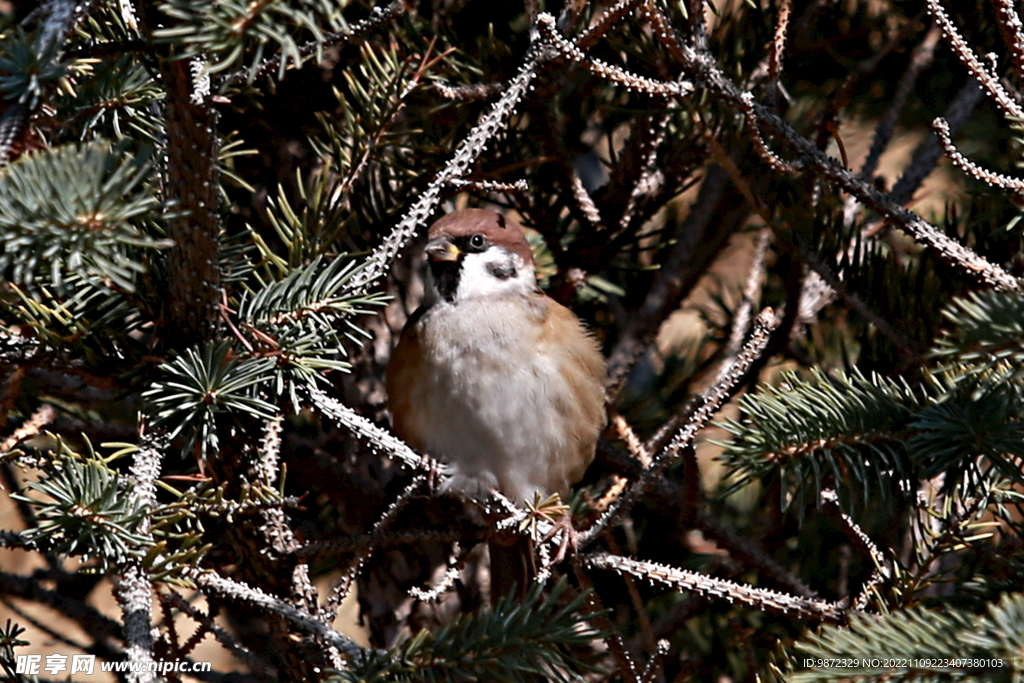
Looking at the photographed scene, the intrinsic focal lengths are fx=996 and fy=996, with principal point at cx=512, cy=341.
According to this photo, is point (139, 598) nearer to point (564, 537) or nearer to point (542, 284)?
point (564, 537)

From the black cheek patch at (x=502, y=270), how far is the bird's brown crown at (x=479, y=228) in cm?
4

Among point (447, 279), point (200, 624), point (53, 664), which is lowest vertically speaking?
point (53, 664)

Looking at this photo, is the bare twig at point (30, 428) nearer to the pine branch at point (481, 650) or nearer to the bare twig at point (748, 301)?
the pine branch at point (481, 650)

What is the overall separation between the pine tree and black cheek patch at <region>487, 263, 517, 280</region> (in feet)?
0.34

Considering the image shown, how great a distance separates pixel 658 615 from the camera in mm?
2529

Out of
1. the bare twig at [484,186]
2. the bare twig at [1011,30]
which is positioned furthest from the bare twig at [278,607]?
the bare twig at [1011,30]

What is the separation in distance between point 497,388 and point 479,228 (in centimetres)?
43

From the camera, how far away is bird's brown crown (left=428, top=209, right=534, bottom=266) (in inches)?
97.0

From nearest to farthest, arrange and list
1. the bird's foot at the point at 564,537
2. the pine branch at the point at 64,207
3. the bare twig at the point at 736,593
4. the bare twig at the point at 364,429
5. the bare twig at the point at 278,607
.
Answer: the pine branch at the point at 64,207, the bare twig at the point at 278,607, the bare twig at the point at 364,429, the bare twig at the point at 736,593, the bird's foot at the point at 564,537

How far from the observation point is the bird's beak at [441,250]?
95.0 inches

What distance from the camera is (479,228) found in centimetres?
248

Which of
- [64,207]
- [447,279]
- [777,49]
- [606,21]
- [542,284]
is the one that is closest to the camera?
[64,207]

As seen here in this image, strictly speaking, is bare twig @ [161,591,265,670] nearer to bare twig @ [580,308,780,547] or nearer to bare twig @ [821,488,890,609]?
bare twig @ [580,308,780,547]

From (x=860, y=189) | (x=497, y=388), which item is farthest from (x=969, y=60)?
(x=497, y=388)
